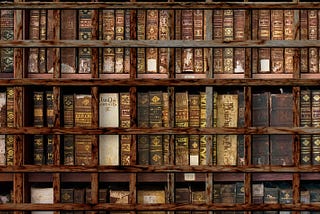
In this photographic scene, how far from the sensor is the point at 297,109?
54.4 inches

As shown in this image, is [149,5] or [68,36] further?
[68,36]

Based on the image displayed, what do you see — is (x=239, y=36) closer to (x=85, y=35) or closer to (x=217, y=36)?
(x=217, y=36)

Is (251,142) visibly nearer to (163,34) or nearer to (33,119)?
(163,34)

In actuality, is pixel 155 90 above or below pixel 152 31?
below

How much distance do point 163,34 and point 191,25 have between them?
0.11m

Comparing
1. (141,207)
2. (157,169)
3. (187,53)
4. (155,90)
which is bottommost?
(141,207)

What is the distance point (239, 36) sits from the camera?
1517mm

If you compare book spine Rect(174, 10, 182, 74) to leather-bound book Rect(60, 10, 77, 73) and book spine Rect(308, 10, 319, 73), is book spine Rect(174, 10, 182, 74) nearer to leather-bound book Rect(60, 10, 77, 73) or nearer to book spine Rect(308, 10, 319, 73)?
leather-bound book Rect(60, 10, 77, 73)

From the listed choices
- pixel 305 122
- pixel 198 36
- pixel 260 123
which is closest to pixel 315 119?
pixel 305 122

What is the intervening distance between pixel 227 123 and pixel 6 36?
868mm

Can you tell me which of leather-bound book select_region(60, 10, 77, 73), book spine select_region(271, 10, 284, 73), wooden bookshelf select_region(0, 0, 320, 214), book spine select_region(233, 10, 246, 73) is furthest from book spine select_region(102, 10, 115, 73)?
book spine select_region(271, 10, 284, 73)

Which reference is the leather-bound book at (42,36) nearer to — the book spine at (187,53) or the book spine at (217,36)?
the book spine at (187,53)

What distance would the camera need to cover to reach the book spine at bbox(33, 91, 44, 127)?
151 centimetres

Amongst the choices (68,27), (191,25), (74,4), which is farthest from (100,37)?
(191,25)
